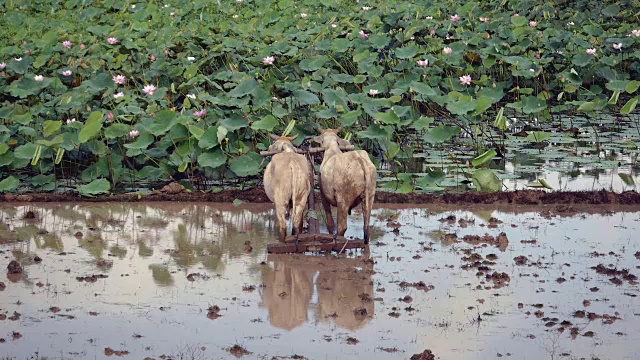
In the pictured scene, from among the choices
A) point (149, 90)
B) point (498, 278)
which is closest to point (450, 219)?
point (498, 278)

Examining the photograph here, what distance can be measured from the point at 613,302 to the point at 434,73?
22.7 feet

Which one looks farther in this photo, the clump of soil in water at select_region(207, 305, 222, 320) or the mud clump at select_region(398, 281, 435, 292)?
the mud clump at select_region(398, 281, 435, 292)

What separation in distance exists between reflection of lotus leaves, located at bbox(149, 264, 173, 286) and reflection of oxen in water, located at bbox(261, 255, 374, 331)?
0.63 meters

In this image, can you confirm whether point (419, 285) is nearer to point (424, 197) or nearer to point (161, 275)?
point (161, 275)

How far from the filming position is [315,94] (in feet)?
38.2

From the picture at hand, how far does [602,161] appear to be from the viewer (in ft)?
37.1

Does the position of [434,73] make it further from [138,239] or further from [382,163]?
[138,239]

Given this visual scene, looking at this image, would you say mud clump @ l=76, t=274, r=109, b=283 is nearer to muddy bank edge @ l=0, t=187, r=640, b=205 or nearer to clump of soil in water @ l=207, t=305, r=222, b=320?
clump of soil in water @ l=207, t=305, r=222, b=320

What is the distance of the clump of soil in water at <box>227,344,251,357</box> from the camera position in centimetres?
571

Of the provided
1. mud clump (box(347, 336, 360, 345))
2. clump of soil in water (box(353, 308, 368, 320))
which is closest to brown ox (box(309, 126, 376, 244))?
clump of soil in water (box(353, 308, 368, 320))

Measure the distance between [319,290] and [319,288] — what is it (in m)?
0.04

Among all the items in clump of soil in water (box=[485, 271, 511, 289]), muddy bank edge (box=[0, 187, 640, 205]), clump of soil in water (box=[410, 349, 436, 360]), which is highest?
muddy bank edge (box=[0, 187, 640, 205])

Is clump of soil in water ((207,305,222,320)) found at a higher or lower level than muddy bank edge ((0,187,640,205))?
lower

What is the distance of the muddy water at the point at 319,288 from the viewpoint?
589 centimetres
